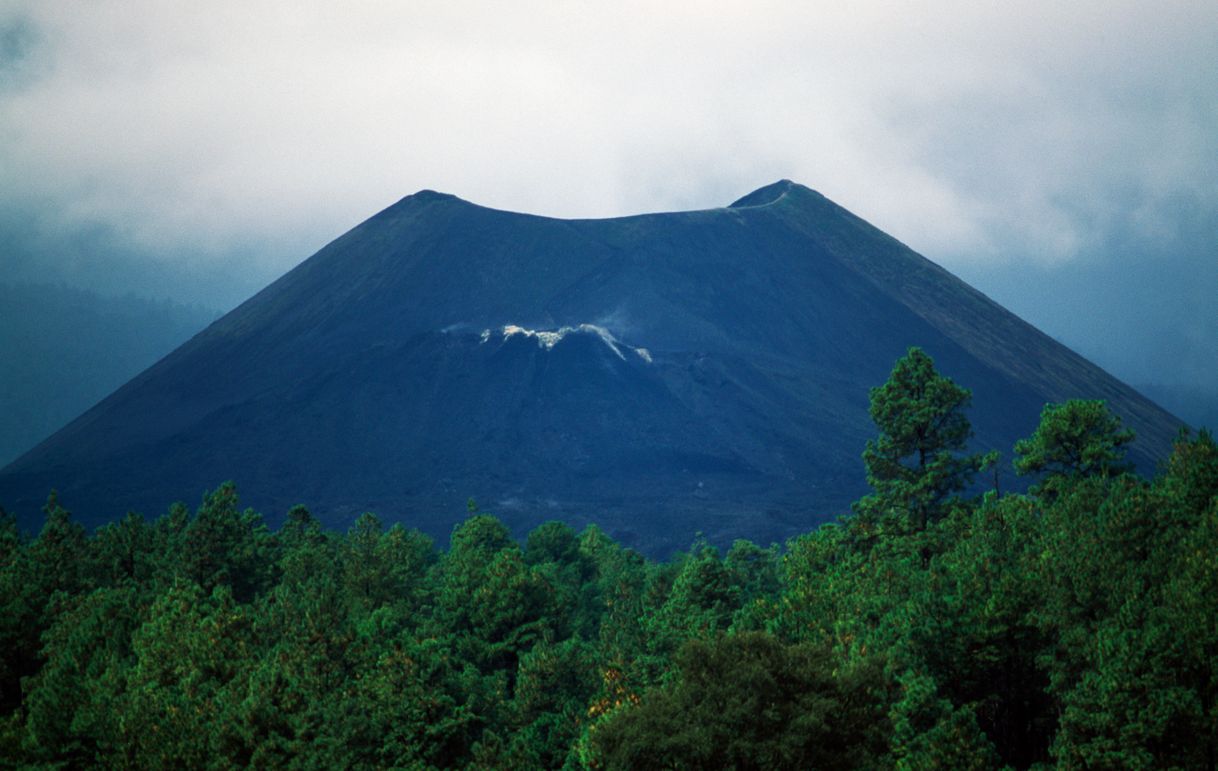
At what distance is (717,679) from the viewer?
26.7 metres

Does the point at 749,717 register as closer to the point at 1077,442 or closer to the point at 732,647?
the point at 732,647

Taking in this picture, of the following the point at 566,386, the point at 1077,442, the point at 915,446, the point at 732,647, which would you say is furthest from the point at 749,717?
the point at 566,386

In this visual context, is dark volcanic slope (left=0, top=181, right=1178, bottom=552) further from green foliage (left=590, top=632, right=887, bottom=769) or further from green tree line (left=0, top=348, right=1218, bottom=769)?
green foliage (left=590, top=632, right=887, bottom=769)

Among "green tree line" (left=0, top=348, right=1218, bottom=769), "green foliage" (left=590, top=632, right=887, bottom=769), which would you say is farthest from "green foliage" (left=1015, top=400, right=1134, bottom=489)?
"green foliage" (left=590, top=632, right=887, bottom=769)

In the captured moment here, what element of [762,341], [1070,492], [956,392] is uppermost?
[762,341]

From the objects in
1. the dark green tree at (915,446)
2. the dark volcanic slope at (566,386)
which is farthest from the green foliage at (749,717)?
the dark volcanic slope at (566,386)

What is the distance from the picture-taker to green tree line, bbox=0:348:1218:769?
2586cm

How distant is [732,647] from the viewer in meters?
27.1

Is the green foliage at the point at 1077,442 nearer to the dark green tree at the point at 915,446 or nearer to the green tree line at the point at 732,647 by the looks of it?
the green tree line at the point at 732,647

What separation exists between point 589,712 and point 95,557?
37500 mm

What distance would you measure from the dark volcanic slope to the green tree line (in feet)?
244

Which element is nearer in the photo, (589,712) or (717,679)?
(717,679)

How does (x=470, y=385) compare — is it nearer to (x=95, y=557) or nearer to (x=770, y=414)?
(x=770, y=414)

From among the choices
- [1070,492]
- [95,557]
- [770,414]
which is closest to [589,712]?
[1070,492]
